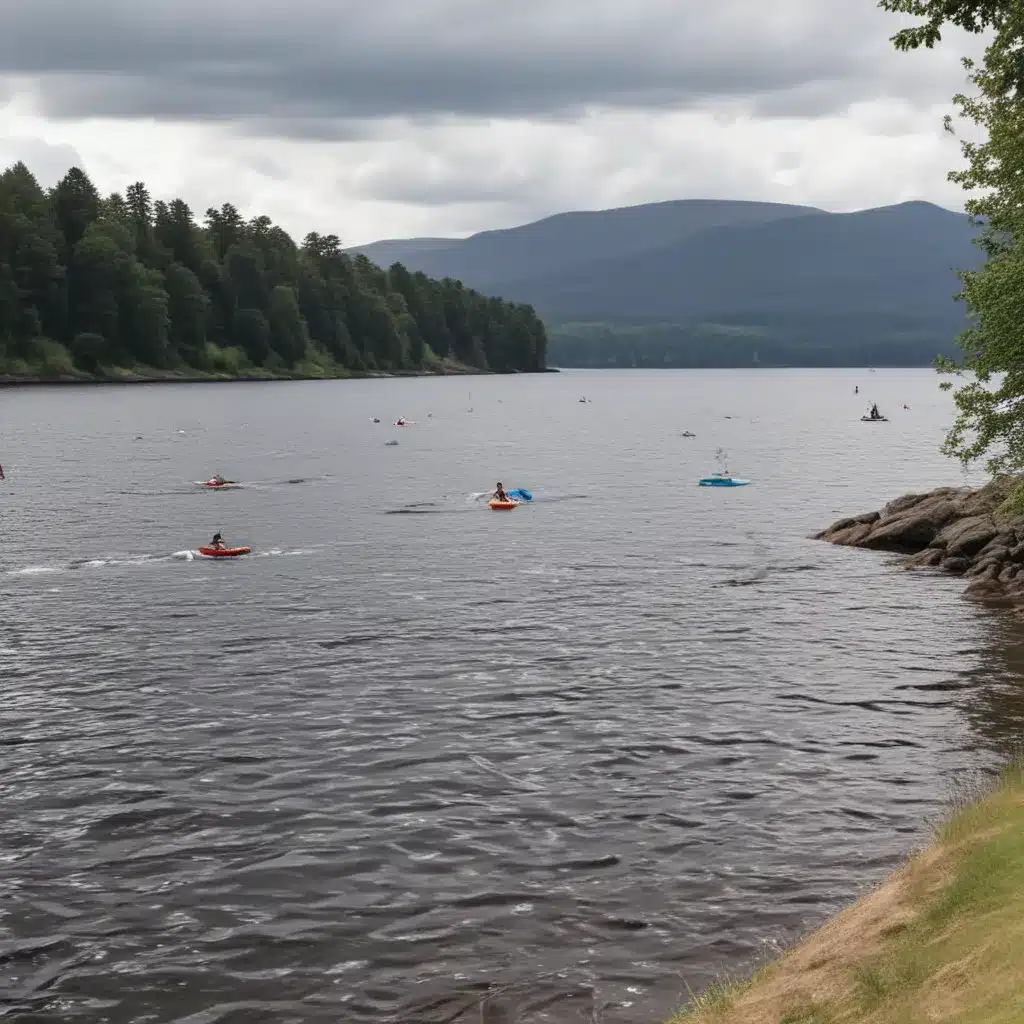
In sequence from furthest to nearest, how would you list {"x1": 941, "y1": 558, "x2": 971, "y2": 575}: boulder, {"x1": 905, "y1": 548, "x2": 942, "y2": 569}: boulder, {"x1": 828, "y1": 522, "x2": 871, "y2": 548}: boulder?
{"x1": 828, "y1": 522, "x2": 871, "y2": 548}: boulder → {"x1": 905, "y1": 548, "x2": 942, "y2": 569}: boulder → {"x1": 941, "y1": 558, "x2": 971, "y2": 575}: boulder

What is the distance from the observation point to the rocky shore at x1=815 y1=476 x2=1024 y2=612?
5525 cm

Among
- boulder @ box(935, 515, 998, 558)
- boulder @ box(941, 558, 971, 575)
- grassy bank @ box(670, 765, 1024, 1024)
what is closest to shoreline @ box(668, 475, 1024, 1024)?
grassy bank @ box(670, 765, 1024, 1024)

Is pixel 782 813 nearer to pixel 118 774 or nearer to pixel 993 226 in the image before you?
pixel 118 774

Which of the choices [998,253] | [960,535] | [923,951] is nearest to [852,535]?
[960,535]

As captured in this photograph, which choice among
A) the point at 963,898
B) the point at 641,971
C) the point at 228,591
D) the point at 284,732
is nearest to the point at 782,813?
the point at 641,971

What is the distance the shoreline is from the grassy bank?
19mm

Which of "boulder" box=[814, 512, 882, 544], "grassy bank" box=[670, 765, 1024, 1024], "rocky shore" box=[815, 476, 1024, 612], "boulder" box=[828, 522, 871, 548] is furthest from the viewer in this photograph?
"boulder" box=[814, 512, 882, 544]

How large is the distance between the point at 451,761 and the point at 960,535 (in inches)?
1575

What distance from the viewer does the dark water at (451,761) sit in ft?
68.4

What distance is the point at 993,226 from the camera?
47000 millimetres

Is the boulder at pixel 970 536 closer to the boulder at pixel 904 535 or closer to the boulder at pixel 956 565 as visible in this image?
the boulder at pixel 956 565

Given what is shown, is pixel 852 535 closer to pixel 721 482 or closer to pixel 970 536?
pixel 970 536

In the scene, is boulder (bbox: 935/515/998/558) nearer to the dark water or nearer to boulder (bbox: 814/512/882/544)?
the dark water

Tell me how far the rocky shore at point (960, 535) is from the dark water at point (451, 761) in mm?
2108
